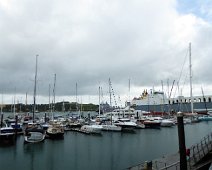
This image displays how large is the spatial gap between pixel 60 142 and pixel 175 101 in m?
129

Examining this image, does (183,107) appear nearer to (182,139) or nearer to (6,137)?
(6,137)

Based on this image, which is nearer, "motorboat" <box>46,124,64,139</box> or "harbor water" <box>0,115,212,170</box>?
"harbor water" <box>0,115,212,170</box>

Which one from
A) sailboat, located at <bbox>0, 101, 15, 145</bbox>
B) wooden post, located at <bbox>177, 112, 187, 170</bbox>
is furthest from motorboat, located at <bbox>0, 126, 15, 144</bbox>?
wooden post, located at <bbox>177, 112, 187, 170</bbox>

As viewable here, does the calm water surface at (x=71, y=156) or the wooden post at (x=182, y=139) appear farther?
the calm water surface at (x=71, y=156)

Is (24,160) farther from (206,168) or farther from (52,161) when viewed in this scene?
(206,168)

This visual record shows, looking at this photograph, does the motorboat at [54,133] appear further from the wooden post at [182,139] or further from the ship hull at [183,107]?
the ship hull at [183,107]

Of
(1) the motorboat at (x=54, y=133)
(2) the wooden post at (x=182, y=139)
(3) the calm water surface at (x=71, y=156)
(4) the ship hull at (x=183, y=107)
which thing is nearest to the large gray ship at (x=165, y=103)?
(4) the ship hull at (x=183, y=107)

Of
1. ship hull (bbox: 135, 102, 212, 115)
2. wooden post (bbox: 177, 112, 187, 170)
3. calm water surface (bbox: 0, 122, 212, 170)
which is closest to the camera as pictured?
wooden post (bbox: 177, 112, 187, 170)

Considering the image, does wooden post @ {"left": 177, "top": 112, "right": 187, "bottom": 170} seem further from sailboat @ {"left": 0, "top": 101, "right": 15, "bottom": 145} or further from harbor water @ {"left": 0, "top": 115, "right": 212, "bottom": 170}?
sailboat @ {"left": 0, "top": 101, "right": 15, "bottom": 145}

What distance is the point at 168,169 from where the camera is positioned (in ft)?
68.3

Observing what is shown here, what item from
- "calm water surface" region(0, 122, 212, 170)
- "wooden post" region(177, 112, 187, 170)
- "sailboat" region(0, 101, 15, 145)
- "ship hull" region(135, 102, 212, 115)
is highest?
"ship hull" region(135, 102, 212, 115)

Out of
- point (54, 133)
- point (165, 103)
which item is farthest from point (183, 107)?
point (54, 133)

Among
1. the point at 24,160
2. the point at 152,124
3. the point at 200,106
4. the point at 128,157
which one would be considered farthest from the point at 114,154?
the point at 200,106

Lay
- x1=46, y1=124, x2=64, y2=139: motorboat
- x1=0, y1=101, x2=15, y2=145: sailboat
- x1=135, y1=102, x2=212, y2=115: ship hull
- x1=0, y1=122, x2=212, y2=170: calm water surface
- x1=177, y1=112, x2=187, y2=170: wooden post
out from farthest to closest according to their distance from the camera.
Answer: x1=135, y1=102, x2=212, y2=115: ship hull → x1=46, y1=124, x2=64, y2=139: motorboat → x1=0, y1=101, x2=15, y2=145: sailboat → x1=0, y1=122, x2=212, y2=170: calm water surface → x1=177, y1=112, x2=187, y2=170: wooden post
